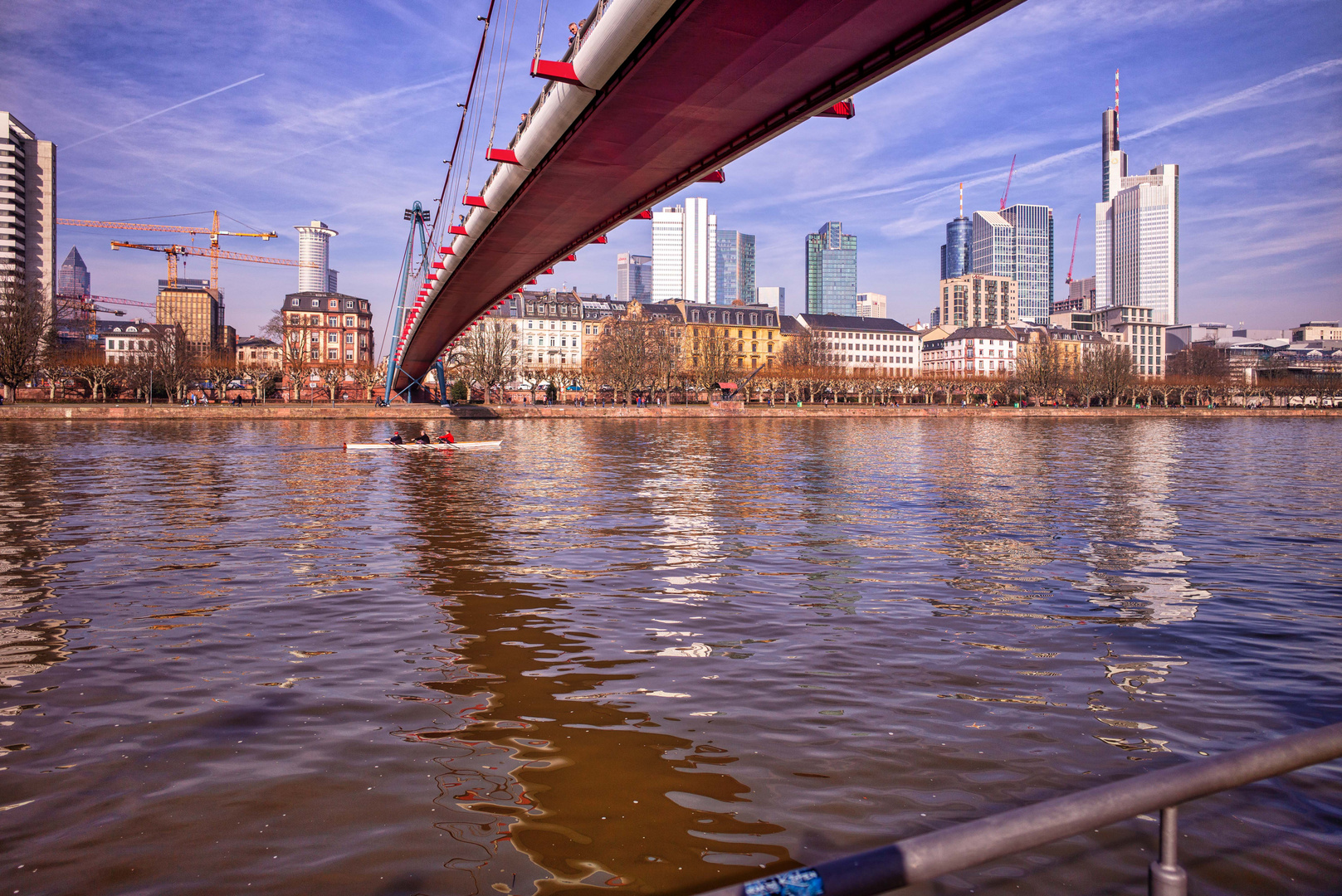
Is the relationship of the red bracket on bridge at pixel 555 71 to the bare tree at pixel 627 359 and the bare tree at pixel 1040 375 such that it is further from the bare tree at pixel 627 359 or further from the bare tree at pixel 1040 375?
the bare tree at pixel 1040 375

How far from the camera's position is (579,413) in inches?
3317

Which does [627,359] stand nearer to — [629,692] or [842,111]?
[842,111]

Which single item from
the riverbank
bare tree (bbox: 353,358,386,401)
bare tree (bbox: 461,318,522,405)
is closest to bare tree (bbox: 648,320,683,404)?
the riverbank

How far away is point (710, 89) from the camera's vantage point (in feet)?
56.7

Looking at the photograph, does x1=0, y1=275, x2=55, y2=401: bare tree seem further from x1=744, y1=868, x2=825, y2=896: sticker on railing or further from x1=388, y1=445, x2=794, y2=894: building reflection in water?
x1=744, y1=868, x2=825, y2=896: sticker on railing

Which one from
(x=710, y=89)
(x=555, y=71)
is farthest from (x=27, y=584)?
(x=710, y=89)

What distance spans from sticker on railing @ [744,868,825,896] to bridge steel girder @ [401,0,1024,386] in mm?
14274

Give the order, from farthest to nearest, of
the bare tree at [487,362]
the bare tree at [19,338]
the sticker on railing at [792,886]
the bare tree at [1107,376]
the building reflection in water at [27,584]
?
1. the bare tree at [1107,376]
2. the bare tree at [487,362]
3. the bare tree at [19,338]
4. the building reflection in water at [27,584]
5. the sticker on railing at [792,886]

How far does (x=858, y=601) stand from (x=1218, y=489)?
19.3 m

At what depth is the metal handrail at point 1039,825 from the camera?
164 cm

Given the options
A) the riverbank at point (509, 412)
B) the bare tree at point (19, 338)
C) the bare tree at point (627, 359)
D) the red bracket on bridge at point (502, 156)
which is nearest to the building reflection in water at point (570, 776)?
the red bracket on bridge at point (502, 156)

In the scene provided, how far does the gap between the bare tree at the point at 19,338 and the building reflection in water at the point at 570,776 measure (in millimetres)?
80196

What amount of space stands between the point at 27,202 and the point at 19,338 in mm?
109441

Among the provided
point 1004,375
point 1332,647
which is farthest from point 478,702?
point 1004,375
